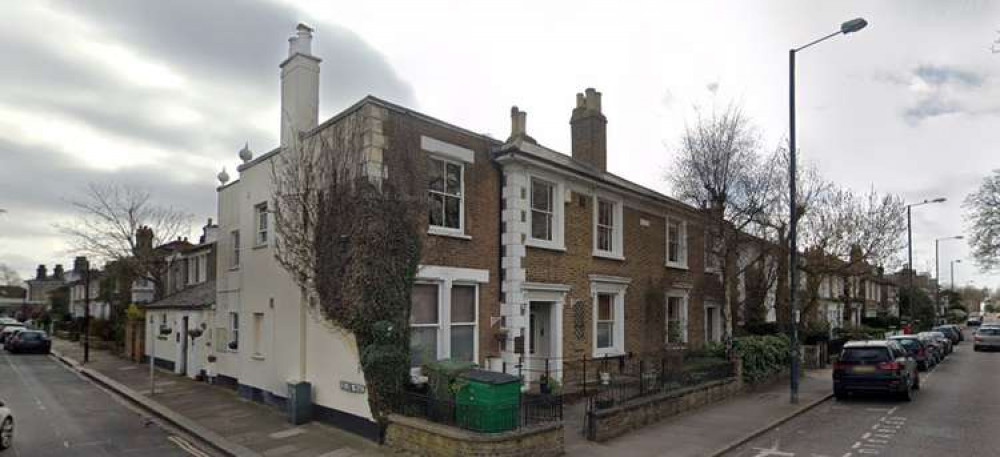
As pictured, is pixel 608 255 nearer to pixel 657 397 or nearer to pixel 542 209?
pixel 542 209

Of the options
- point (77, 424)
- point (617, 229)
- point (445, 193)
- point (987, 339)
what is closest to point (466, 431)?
point (445, 193)

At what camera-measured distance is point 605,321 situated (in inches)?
714

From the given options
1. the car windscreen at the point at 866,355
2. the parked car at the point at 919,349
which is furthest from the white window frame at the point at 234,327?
the parked car at the point at 919,349

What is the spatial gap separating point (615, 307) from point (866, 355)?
679cm

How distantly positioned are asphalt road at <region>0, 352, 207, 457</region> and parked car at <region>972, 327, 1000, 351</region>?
4392cm

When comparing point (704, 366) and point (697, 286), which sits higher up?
point (697, 286)

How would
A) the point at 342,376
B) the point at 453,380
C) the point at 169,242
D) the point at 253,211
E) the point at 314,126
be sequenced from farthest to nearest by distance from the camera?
the point at 169,242 < the point at 253,211 < the point at 314,126 < the point at 342,376 < the point at 453,380

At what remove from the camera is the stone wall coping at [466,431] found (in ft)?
31.4

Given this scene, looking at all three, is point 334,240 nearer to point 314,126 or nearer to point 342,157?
point 342,157

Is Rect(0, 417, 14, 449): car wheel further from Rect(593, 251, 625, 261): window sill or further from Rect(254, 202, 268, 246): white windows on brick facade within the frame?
Rect(593, 251, 625, 261): window sill

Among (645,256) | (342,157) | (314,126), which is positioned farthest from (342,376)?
(645,256)

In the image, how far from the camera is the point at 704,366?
1602cm

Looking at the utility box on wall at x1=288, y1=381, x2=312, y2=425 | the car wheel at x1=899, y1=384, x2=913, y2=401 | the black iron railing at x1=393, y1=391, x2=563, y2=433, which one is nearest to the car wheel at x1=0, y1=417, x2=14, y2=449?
the utility box on wall at x1=288, y1=381, x2=312, y2=425

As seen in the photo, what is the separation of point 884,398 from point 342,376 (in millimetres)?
14960
